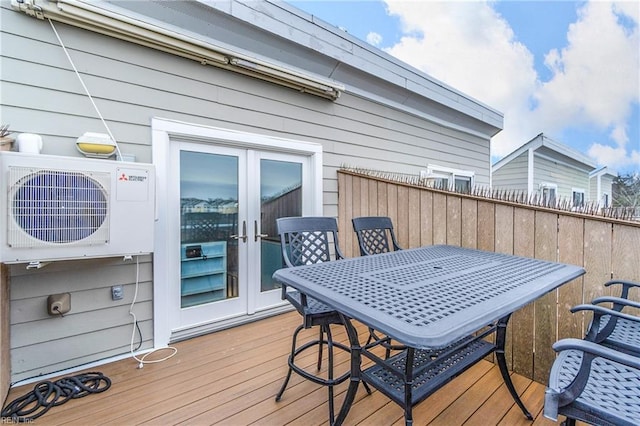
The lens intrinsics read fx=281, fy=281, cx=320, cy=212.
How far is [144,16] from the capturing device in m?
2.34

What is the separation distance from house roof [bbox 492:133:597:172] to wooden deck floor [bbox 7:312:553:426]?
282 inches

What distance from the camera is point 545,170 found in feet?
26.7

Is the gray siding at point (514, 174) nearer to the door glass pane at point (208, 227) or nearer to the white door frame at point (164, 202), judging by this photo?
the door glass pane at point (208, 227)

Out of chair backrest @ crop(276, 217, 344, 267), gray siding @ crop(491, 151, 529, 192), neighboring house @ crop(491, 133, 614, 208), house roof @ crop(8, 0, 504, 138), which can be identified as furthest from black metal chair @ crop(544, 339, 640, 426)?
gray siding @ crop(491, 151, 529, 192)

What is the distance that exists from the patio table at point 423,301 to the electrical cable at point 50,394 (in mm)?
1633

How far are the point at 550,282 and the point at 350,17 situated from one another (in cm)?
477

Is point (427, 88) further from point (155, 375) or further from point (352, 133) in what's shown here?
point (155, 375)

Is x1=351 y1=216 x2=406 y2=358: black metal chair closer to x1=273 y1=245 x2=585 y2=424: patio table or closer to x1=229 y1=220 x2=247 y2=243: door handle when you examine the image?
x1=273 y1=245 x2=585 y2=424: patio table

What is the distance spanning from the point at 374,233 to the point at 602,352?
1854 millimetres

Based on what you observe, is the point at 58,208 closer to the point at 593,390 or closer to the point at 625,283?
the point at 593,390

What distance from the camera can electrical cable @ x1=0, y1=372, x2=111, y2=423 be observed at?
1.66m

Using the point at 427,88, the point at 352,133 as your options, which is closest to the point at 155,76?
the point at 352,133

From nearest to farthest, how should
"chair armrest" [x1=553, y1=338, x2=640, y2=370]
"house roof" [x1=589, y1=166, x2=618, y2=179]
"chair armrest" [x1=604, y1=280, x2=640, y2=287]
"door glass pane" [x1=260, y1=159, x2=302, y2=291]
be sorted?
"chair armrest" [x1=553, y1=338, x2=640, y2=370] < "chair armrest" [x1=604, y1=280, x2=640, y2=287] < "door glass pane" [x1=260, y1=159, x2=302, y2=291] < "house roof" [x1=589, y1=166, x2=618, y2=179]

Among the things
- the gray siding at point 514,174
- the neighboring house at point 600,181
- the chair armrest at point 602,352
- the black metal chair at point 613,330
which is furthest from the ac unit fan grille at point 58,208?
the neighboring house at point 600,181
